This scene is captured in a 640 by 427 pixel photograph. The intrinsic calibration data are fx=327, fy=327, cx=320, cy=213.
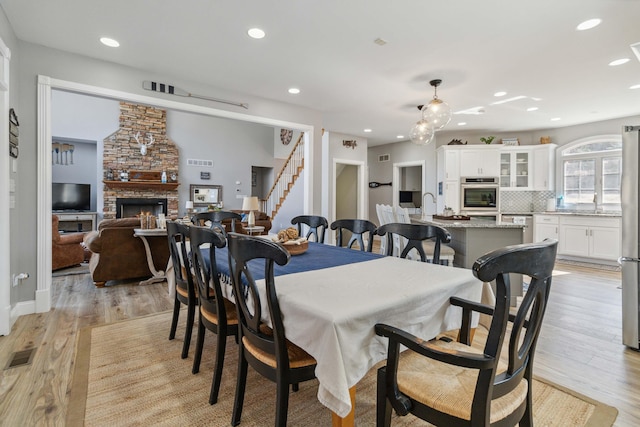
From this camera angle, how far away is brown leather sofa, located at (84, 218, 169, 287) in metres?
4.11

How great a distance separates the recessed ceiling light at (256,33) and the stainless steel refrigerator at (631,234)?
3.03m

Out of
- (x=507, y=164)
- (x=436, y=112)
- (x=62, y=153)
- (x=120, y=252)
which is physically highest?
(x=62, y=153)

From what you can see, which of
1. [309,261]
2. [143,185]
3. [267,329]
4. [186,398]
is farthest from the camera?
[143,185]

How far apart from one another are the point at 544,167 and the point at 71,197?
11116mm

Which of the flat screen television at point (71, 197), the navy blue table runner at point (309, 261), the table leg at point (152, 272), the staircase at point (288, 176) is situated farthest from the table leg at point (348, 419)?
the flat screen television at point (71, 197)

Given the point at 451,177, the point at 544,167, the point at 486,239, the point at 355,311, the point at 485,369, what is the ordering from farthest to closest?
the point at 451,177 < the point at 544,167 < the point at 486,239 < the point at 355,311 < the point at 485,369

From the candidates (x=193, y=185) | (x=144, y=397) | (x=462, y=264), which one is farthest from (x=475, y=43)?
(x=193, y=185)

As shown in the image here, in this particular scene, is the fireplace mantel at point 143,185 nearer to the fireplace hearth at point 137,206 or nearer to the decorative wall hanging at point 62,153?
the fireplace hearth at point 137,206

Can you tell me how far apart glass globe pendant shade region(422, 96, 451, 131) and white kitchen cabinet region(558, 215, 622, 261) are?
3.91 metres

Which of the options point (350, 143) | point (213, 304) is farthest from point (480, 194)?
point (213, 304)

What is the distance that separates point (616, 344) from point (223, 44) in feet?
14.0

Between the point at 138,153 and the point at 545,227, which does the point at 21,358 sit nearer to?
the point at 545,227

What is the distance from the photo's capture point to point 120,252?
4.25m

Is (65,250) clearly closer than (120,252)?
No
